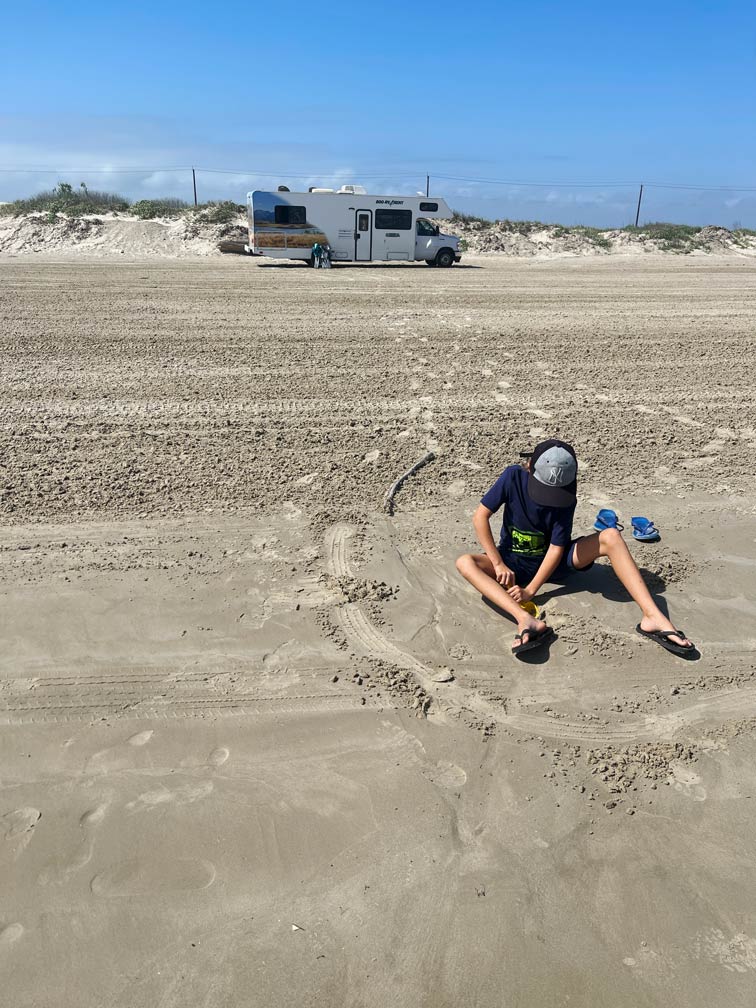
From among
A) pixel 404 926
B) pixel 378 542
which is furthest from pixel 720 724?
pixel 378 542

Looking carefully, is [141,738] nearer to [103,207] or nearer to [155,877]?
[155,877]

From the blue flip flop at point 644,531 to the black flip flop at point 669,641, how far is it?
3.97ft

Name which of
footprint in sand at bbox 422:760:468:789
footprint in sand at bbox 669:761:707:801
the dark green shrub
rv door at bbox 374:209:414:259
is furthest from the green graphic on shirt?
the dark green shrub

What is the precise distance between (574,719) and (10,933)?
2.53m

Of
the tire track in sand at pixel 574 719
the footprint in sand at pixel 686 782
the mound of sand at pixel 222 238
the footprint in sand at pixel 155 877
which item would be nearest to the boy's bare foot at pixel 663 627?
the tire track in sand at pixel 574 719

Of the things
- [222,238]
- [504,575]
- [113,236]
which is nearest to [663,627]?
[504,575]

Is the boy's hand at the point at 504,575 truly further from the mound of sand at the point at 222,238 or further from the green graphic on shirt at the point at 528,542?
the mound of sand at the point at 222,238

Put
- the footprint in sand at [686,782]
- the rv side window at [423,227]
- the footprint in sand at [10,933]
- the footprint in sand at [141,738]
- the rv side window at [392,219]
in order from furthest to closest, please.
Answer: the rv side window at [423,227] → the rv side window at [392,219] → the footprint in sand at [141,738] → the footprint in sand at [686,782] → the footprint in sand at [10,933]

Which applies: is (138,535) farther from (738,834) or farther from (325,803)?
(738,834)

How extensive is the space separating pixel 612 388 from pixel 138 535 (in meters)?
6.15

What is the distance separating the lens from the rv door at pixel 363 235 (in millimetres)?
24500

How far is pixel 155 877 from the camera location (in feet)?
8.68

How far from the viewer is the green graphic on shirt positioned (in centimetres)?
432

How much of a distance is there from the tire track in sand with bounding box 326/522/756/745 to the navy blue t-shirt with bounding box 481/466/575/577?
1004 mm
